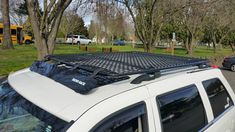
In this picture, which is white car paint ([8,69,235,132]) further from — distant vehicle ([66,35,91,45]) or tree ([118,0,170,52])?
distant vehicle ([66,35,91,45])

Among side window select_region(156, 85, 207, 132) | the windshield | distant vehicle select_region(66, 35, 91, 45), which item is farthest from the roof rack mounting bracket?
distant vehicle select_region(66, 35, 91, 45)

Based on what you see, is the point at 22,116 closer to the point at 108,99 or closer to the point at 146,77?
the point at 108,99

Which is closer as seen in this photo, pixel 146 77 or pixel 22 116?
pixel 22 116

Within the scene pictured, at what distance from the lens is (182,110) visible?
2594mm

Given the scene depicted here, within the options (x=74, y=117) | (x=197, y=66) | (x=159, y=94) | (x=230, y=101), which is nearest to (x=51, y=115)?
(x=74, y=117)

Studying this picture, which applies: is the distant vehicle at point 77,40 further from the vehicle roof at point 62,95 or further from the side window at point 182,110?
the vehicle roof at point 62,95

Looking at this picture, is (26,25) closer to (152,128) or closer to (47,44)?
(47,44)

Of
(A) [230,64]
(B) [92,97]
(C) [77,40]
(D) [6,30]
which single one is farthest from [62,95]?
(C) [77,40]

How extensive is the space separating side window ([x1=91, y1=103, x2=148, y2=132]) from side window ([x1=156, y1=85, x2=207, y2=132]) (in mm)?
223

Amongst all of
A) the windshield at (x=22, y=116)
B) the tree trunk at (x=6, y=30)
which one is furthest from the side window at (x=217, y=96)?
the tree trunk at (x=6, y=30)

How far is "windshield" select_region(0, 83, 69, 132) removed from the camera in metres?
1.87

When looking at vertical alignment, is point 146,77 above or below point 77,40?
below

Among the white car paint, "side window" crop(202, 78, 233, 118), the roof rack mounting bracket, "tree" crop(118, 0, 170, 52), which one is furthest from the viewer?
"tree" crop(118, 0, 170, 52)

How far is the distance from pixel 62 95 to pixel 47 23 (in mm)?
6686
